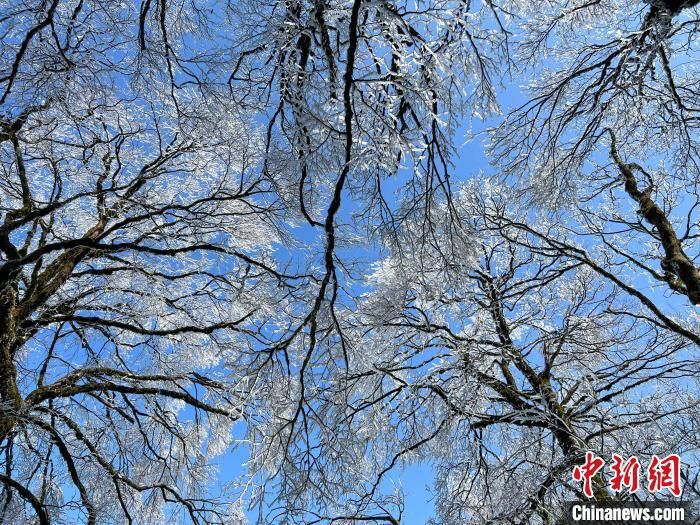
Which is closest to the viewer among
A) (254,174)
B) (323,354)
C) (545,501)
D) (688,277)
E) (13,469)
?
(323,354)

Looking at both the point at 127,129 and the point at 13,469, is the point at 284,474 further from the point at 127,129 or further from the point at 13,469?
the point at 127,129

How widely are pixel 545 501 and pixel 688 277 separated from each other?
2765mm

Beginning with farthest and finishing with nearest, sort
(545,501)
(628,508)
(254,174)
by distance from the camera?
(254,174) < (545,501) < (628,508)

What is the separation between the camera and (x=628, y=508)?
11.6ft

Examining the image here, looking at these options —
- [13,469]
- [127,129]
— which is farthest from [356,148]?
[13,469]

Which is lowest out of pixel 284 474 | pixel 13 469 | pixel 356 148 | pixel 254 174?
pixel 284 474

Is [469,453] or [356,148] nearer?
[356,148]

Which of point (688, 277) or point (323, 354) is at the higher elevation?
point (688, 277)

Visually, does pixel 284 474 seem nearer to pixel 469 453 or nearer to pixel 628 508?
pixel 628 508

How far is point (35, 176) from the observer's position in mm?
6574

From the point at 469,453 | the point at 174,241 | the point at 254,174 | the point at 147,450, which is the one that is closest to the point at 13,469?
the point at 147,450

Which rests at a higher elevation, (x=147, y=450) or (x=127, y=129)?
(x=127, y=129)

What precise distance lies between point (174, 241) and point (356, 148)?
4.54 m

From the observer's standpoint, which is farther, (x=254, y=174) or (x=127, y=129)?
(x=127, y=129)
